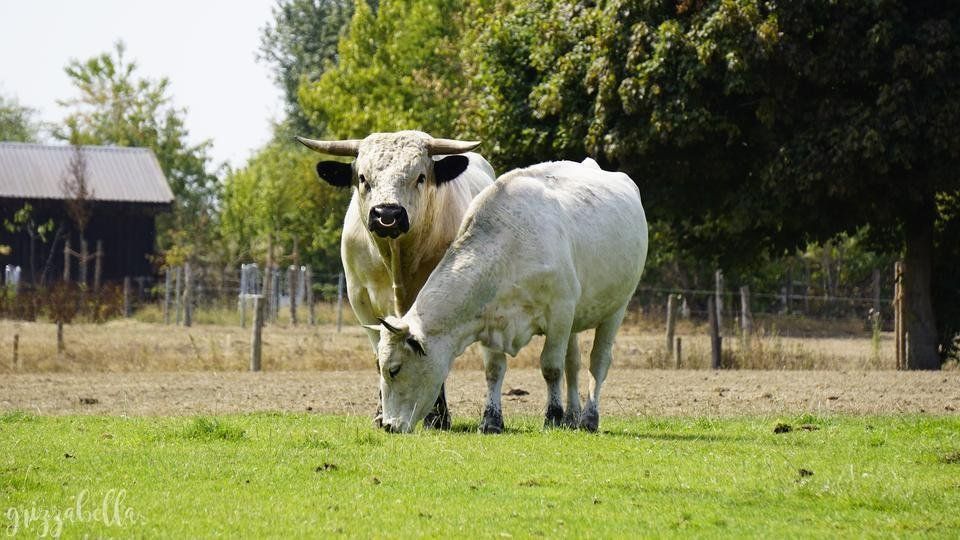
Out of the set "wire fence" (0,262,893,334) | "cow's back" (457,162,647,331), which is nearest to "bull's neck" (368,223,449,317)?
"cow's back" (457,162,647,331)

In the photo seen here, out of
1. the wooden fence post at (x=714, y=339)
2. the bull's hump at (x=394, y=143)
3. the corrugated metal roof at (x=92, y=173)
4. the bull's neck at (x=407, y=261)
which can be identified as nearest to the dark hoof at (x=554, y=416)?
the bull's neck at (x=407, y=261)

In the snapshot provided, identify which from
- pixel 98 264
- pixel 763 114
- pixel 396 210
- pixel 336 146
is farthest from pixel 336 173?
pixel 98 264

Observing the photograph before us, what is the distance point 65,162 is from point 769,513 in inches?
2042

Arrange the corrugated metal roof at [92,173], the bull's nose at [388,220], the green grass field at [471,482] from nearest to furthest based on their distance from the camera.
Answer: the green grass field at [471,482]
the bull's nose at [388,220]
the corrugated metal roof at [92,173]

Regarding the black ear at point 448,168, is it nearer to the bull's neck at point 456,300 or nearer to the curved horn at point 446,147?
the curved horn at point 446,147

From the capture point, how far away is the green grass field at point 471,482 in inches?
307

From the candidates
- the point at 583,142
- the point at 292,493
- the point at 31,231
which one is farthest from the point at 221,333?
the point at 292,493

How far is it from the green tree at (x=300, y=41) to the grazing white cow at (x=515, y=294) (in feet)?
202

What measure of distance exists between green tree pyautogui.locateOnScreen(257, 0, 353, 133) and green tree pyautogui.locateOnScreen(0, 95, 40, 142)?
69.5 feet

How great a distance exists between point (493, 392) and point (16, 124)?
89.3 metres

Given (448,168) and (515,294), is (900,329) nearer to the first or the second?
(448,168)

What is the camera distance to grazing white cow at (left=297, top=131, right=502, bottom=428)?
1216 cm

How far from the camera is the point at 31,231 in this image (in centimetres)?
5412

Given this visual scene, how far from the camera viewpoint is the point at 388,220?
1178cm
